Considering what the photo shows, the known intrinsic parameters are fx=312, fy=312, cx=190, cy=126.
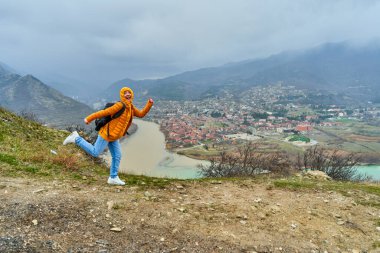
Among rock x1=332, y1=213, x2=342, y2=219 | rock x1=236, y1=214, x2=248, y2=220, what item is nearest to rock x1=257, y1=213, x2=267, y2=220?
rock x1=236, y1=214, x2=248, y2=220

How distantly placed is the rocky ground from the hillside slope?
17 mm

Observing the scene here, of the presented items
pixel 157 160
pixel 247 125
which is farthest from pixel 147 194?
pixel 247 125

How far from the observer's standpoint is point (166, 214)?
6.11 m

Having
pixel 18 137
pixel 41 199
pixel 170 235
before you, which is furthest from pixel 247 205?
pixel 18 137

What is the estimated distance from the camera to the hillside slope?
200 inches

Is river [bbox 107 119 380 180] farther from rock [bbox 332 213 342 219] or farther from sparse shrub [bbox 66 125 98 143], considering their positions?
rock [bbox 332 213 342 219]

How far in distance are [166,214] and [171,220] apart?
0.25 m

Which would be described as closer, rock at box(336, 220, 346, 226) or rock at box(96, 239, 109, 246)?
rock at box(96, 239, 109, 246)

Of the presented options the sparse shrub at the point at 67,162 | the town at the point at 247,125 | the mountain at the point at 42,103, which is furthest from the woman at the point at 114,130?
the mountain at the point at 42,103

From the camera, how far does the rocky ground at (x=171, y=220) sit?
5.01m

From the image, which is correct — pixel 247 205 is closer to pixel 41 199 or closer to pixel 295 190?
pixel 295 190

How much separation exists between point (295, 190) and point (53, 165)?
669 cm

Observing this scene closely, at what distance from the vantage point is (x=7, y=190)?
6363 mm

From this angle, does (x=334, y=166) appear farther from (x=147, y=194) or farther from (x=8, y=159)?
(x=8, y=159)
